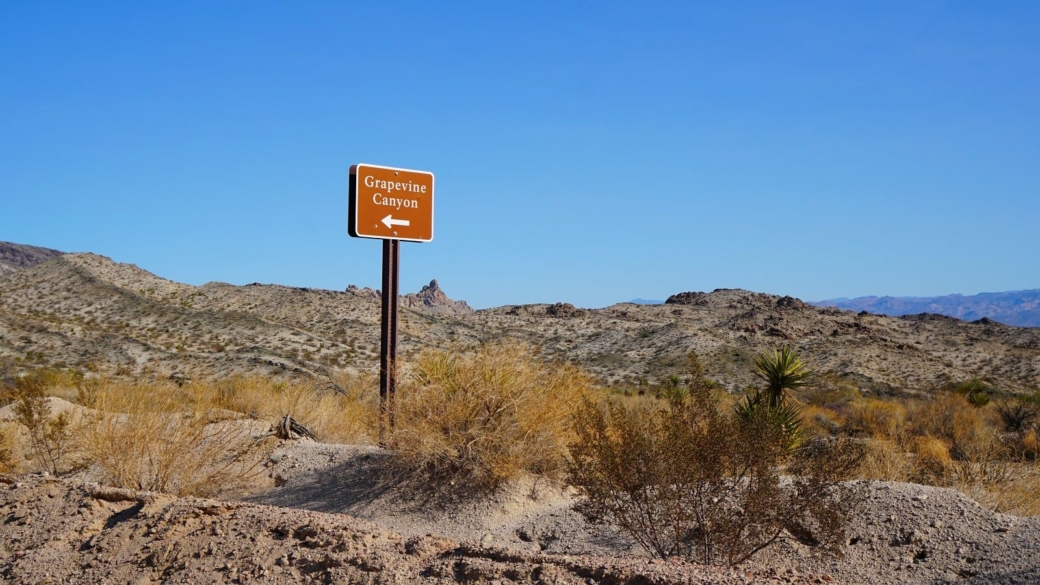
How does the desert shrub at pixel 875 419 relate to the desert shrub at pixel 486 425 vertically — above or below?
below

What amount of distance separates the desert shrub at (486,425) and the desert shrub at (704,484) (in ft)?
7.46

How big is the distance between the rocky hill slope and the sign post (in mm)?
15735

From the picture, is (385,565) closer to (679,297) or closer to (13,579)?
(13,579)

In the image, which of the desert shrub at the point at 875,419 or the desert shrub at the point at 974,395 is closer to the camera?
the desert shrub at the point at 875,419

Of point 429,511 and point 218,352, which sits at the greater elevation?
point 218,352

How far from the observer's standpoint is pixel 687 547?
6992 mm

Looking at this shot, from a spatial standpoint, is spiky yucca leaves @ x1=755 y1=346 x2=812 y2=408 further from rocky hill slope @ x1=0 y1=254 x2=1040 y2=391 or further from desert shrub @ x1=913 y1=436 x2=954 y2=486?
rocky hill slope @ x1=0 y1=254 x2=1040 y2=391

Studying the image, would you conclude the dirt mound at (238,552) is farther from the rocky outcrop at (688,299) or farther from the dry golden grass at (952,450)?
the rocky outcrop at (688,299)

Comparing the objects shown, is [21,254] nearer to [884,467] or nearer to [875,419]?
[875,419]

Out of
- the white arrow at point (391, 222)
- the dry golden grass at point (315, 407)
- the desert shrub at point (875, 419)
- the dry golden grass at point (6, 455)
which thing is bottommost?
the desert shrub at point (875, 419)

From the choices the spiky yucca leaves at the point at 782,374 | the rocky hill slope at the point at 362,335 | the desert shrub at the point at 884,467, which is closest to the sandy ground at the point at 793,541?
the desert shrub at the point at 884,467

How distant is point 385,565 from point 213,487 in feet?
16.5

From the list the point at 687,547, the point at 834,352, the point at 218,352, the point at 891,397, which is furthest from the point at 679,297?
→ the point at 687,547

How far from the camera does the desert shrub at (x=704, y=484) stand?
659cm
